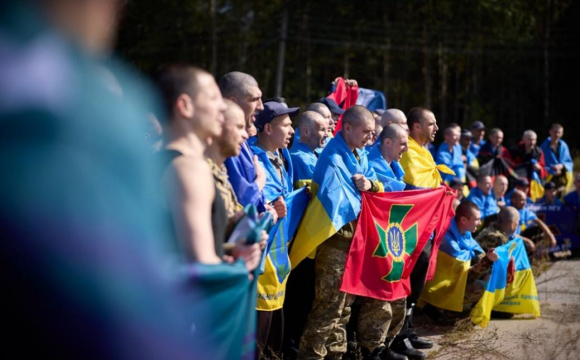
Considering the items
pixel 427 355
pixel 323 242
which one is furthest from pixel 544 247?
pixel 323 242

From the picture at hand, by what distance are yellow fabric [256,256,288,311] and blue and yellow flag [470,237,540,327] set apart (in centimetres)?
271

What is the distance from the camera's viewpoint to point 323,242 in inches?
207

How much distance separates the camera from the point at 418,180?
6348mm

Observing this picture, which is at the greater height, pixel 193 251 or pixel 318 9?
pixel 318 9

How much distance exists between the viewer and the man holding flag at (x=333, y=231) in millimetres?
5035

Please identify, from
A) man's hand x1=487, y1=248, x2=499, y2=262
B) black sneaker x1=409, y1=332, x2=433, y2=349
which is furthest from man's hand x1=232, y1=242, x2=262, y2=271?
man's hand x1=487, y1=248, x2=499, y2=262

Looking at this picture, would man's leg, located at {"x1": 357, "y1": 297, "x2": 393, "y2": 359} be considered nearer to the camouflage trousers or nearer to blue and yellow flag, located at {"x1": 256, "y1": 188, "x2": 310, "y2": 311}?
the camouflage trousers

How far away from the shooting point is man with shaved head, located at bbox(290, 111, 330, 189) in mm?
5754

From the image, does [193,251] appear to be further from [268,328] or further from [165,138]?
[268,328]

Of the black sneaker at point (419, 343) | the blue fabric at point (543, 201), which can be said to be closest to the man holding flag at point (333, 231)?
the black sneaker at point (419, 343)

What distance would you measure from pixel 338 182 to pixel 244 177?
1.43m

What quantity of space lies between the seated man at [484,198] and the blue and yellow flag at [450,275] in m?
2.45

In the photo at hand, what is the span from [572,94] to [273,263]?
2265cm

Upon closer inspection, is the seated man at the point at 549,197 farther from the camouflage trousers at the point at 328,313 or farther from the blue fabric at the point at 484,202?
the camouflage trousers at the point at 328,313
